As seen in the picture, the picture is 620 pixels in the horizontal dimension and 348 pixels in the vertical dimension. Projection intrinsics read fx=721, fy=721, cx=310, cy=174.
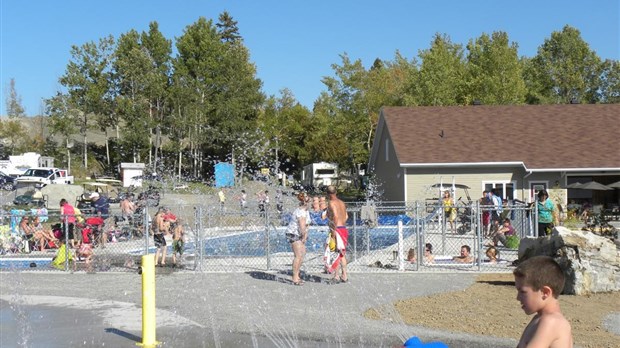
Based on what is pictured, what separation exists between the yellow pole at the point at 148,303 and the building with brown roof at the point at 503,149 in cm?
2473

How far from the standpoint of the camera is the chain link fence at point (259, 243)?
14891 millimetres

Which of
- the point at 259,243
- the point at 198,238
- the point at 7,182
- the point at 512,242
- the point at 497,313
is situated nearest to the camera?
the point at 497,313

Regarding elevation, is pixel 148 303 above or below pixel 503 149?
below

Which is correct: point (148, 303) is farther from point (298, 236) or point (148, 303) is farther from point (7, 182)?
point (7, 182)

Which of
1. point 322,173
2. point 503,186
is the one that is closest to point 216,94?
point 322,173

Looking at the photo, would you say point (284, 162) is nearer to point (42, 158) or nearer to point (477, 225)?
point (42, 158)

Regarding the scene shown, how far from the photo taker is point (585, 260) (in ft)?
39.2

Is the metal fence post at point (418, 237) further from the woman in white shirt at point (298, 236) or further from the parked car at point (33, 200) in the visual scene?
the parked car at point (33, 200)

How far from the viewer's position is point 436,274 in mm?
14078

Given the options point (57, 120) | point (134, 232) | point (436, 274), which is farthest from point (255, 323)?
point (57, 120)

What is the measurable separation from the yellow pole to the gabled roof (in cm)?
2463

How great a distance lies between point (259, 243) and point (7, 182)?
117ft

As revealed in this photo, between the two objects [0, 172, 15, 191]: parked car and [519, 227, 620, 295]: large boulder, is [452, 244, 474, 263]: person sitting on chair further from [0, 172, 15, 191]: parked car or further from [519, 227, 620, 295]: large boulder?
[0, 172, 15, 191]: parked car

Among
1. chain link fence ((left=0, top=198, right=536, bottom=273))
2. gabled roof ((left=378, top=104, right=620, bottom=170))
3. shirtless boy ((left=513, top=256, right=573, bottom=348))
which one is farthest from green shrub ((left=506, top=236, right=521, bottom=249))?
gabled roof ((left=378, top=104, right=620, bottom=170))
